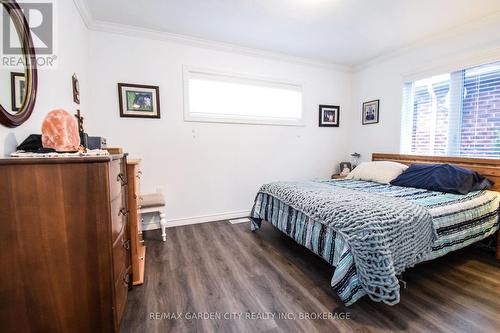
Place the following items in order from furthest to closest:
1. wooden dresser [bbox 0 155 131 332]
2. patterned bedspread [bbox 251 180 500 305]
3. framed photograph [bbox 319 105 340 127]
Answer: framed photograph [bbox 319 105 340 127], patterned bedspread [bbox 251 180 500 305], wooden dresser [bbox 0 155 131 332]

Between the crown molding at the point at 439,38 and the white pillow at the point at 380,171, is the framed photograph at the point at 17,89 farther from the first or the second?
the crown molding at the point at 439,38

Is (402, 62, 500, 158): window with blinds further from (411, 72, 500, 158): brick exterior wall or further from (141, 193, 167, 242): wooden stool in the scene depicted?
(141, 193, 167, 242): wooden stool

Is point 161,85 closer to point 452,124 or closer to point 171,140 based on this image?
point 171,140

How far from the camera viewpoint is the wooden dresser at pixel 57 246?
0.95m

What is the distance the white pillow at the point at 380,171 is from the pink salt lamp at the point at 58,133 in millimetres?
3201

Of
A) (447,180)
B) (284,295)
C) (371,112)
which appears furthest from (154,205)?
(371,112)

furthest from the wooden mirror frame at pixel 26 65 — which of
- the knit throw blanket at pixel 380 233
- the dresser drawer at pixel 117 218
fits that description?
the knit throw blanket at pixel 380 233

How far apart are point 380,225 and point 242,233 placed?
174 centimetres

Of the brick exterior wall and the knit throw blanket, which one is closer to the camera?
the knit throw blanket

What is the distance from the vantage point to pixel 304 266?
211 centimetres

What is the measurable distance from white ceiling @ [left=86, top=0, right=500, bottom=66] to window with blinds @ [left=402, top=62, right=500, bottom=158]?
0.63 meters

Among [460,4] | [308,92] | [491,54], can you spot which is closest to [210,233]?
[308,92]

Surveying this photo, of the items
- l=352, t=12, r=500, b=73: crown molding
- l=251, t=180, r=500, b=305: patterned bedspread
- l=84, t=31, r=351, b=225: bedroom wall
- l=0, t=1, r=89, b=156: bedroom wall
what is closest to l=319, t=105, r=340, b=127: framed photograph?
l=84, t=31, r=351, b=225: bedroom wall

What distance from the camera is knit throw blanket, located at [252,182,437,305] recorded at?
4.71 feet
